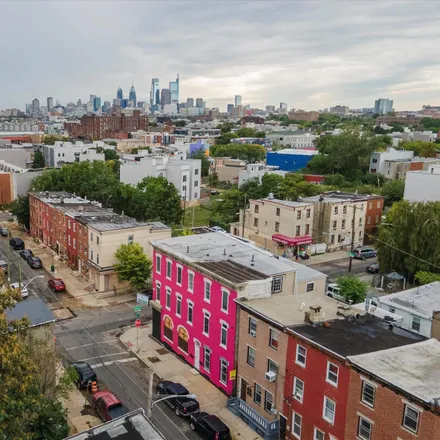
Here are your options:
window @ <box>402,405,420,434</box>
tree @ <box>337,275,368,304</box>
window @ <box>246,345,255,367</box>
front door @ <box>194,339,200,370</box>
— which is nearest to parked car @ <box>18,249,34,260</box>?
front door @ <box>194,339,200,370</box>

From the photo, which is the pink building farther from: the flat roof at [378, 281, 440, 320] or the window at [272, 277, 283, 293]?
the flat roof at [378, 281, 440, 320]

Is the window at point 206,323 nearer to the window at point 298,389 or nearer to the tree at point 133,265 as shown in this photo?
the window at point 298,389

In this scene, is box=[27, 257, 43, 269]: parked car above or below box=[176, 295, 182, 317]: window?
below

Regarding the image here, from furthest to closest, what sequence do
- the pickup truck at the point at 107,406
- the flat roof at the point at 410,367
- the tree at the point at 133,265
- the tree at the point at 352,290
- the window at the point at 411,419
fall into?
the tree at the point at 133,265, the tree at the point at 352,290, the pickup truck at the point at 107,406, the flat roof at the point at 410,367, the window at the point at 411,419

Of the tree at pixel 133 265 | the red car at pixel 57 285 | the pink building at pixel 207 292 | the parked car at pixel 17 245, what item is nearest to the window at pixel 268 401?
the pink building at pixel 207 292

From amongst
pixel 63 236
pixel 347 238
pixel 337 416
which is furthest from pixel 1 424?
pixel 347 238

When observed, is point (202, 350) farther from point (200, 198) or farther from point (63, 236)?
point (200, 198)
